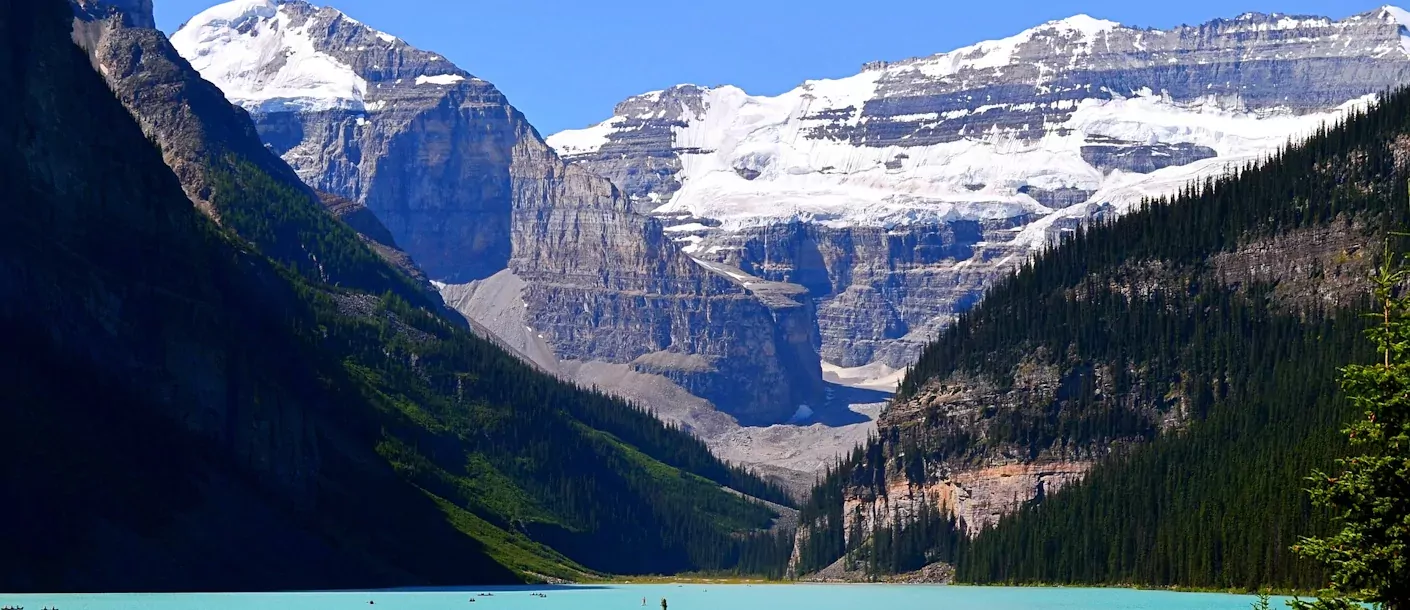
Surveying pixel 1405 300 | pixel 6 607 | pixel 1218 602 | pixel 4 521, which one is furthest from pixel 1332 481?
pixel 4 521

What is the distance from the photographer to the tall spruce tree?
7456 cm

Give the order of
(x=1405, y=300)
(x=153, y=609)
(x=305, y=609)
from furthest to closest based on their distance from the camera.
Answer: (x=305, y=609) < (x=153, y=609) < (x=1405, y=300)

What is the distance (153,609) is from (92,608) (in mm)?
6030

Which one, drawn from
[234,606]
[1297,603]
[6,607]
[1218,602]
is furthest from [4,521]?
[1297,603]

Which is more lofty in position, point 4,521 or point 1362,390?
point 1362,390

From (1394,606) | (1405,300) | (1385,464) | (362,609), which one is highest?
(1405,300)

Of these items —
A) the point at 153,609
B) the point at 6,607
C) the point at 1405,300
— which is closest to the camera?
the point at 1405,300

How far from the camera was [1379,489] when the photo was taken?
7594cm

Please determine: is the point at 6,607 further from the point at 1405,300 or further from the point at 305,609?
the point at 1405,300

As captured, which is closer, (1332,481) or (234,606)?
(1332,481)

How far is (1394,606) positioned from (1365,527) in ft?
10.2

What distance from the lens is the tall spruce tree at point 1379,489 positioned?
74562 mm

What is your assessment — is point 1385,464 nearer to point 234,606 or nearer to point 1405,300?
point 1405,300

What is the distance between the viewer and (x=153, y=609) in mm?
173750
